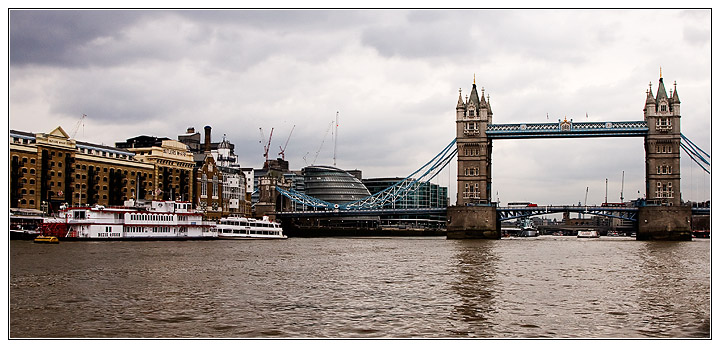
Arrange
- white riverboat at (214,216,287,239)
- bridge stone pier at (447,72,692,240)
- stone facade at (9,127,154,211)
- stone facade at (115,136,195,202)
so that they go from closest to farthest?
1. stone facade at (9,127,154,211)
2. white riverboat at (214,216,287,239)
3. bridge stone pier at (447,72,692,240)
4. stone facade at (115,136,195,202)

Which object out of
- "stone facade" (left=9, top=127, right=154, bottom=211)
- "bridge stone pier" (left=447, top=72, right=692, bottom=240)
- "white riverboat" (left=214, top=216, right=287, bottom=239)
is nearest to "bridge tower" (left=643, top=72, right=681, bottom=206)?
"bridge stone pier" (left=447, top=72, right=692, bottom=240)

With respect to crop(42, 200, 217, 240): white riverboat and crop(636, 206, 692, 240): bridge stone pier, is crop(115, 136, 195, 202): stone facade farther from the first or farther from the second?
crop(636, 206, 692, 240): bridge stone pier

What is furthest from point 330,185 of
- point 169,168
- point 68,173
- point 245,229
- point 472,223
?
point 68,173

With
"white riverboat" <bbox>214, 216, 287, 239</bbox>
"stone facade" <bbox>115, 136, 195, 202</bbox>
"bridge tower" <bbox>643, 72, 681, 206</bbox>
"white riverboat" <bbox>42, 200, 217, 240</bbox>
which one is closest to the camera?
"white riverboat" <bbox>42, 200, 217, 240</bbox>

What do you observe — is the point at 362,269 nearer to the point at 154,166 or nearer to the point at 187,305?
the point at 187,305

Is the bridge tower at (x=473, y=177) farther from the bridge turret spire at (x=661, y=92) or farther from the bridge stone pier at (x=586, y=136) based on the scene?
the bridge turret spire at (x=661, y=92)

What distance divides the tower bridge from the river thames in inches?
2279

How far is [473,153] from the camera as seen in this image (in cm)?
10094

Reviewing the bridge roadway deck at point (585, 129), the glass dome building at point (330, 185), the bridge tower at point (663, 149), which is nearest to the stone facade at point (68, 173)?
the bridge roadway deck at point (585, 129)

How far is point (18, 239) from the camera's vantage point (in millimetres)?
72250

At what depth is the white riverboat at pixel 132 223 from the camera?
70.5 m

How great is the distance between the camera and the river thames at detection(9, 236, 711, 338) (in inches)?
716

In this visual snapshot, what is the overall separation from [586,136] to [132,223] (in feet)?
183

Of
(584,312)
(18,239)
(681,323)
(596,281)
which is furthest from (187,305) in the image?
(18,239)
